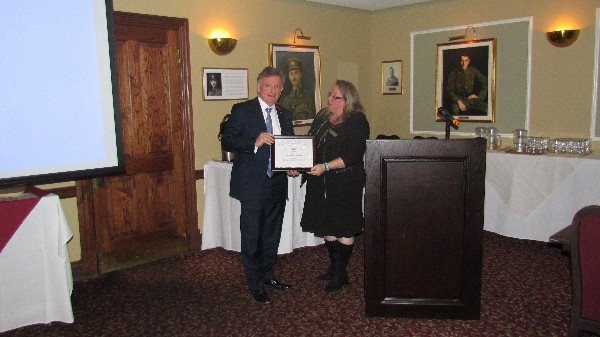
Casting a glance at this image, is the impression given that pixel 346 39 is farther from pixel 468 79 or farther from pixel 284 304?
pixel 284 304

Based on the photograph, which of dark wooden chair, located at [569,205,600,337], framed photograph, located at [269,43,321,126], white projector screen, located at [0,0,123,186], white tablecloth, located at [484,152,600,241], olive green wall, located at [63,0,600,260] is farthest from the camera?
framed photograph, located at [269,43,321,126]

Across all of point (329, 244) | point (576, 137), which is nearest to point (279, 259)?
point (329, 244)

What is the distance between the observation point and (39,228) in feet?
9.79

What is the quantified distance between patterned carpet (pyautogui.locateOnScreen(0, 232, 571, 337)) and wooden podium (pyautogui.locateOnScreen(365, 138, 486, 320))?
0.17 meters

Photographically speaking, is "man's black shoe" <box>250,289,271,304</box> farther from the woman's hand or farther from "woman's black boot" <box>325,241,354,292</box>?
the woman's hand

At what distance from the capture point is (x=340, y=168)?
10.6 feet

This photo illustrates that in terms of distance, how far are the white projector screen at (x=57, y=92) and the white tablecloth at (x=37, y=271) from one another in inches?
10.5

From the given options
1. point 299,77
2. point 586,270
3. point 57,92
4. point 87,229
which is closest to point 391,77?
point 299,77

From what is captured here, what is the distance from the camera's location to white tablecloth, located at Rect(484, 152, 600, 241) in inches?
169

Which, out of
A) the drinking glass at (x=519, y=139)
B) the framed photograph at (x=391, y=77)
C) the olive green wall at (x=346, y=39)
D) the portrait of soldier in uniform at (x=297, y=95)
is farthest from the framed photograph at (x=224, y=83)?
the drinking glass at (x=519, y=139)

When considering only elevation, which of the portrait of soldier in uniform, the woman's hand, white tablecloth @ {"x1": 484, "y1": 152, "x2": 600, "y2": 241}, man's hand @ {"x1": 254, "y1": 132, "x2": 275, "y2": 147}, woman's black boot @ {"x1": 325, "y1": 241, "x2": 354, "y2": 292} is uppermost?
the portrait of soldier in uniform

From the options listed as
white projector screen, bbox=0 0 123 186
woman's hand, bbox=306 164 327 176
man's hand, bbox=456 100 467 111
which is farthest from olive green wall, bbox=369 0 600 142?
white projector screen, bbox=0 0 123 186

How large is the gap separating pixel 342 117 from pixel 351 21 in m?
3.17

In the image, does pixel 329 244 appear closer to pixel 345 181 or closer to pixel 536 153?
pixel 345 181
